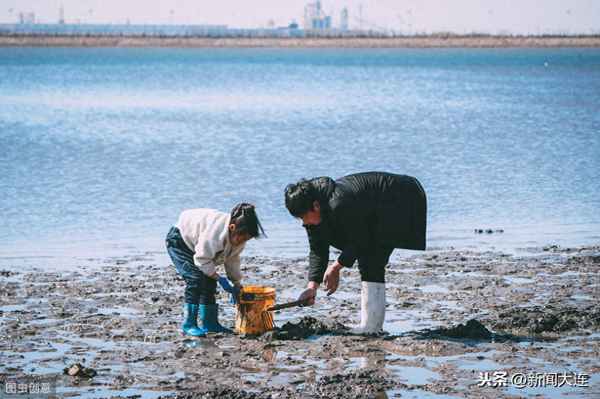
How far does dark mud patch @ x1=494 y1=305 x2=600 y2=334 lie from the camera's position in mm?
8945

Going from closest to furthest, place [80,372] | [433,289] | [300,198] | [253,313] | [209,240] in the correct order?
[80,372], [300,198], [209,240], [253,313], [433,289]

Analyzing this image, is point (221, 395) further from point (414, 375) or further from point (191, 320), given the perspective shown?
point (191, 320)

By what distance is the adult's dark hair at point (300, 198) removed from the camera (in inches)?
325

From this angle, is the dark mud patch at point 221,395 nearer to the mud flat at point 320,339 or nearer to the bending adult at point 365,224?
the mud flat at point 320,339

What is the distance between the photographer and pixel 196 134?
31.6 m

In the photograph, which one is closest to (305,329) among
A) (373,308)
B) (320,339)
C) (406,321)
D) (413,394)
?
(320,339)

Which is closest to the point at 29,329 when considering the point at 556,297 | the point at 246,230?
the point at 246,230

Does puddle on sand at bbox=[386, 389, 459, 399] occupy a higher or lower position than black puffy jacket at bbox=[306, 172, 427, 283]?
lower

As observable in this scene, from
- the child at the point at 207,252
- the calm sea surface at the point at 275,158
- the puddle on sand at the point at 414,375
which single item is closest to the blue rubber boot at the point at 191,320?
the child at the point at 207,252

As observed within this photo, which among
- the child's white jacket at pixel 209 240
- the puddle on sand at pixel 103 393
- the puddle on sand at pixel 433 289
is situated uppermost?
the child's white jacket at pixel 209 240

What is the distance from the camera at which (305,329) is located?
8.91m

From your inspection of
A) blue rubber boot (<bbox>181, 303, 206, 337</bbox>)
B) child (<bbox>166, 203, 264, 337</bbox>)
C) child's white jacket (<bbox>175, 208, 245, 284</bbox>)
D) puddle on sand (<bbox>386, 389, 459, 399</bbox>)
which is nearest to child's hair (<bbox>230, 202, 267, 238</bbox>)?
child (<bbox>166, 203, 264, 337</bbox>)

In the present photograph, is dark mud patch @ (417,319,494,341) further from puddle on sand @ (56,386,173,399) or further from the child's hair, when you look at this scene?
puddle on sand @ (56,386,173,399)

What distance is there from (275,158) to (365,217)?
16290mm
